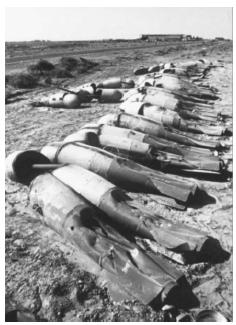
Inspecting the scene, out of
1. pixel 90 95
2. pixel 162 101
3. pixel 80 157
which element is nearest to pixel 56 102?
pixel 90 95

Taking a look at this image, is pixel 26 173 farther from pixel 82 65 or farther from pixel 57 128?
pixel 82 65

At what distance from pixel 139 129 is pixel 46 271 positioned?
5.28 m

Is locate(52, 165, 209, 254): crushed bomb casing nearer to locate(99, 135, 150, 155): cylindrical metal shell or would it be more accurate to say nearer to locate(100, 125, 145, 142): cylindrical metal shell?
locate(99, 135, 150, 155): cylindrical metal shell

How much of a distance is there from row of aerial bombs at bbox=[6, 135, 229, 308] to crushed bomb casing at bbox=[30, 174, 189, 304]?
0.01 meters

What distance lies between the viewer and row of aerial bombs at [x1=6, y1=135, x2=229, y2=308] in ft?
14.6

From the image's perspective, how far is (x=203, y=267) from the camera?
502cm

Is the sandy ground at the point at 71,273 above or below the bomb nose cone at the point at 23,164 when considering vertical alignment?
below

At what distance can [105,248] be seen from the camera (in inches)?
192

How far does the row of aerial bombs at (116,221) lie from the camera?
4.46 meters

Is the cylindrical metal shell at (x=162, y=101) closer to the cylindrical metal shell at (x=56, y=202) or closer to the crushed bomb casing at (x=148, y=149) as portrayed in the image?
the crushed bomb casing at (x=148, y=149)

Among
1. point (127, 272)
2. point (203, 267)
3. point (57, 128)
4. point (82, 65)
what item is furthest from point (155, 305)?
point (82, 65)

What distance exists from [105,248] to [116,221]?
35.7 inches

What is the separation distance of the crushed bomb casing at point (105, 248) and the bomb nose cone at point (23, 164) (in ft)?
3.98

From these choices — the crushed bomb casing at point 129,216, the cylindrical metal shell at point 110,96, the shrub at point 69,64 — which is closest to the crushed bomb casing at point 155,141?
the crushed bomb casing at point 129,216
